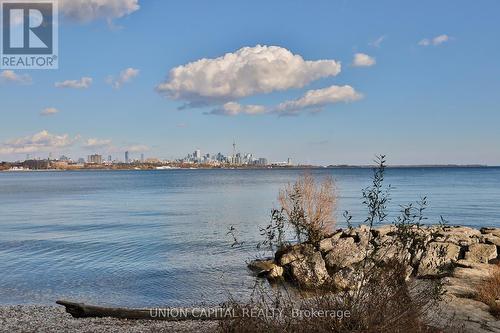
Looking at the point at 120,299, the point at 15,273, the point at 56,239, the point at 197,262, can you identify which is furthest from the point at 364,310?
the point at 56,239

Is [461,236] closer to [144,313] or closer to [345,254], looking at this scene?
[345,254]

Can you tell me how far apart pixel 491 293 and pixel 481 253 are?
7.84 metres

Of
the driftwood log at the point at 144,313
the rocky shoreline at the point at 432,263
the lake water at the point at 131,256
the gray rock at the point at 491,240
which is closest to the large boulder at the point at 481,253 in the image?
the rocky shoreline at the point at 432,263

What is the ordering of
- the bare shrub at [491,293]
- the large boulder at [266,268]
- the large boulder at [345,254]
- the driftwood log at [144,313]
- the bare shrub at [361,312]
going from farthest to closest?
1. the large boulder at [266,268]
2. the large boulder at [345,254]
3. the driftwood log at [144,313]
4. the bare shrub at [491,293]
5. the bare shrub at [361,312]

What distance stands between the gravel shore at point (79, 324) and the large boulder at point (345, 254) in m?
8.96

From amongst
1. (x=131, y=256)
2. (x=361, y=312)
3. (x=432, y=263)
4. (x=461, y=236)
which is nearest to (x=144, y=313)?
(x=361, y=312)

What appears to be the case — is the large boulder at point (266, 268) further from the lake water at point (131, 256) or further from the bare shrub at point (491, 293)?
the bare shrub at point (491, 293)

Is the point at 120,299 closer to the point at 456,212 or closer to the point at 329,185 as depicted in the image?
the point at 329,185

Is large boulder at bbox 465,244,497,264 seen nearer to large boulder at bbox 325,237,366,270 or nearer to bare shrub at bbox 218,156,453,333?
large boulder at bbox 325,237,366,270

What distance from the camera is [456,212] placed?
154ft

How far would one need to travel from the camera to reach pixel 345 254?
2002cm

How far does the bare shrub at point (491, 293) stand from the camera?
36.8 ft

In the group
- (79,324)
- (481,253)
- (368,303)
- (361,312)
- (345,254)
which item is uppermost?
(368,303)

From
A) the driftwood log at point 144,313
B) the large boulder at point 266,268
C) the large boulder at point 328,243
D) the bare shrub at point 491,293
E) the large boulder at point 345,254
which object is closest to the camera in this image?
the bare shrub at point 491,293
